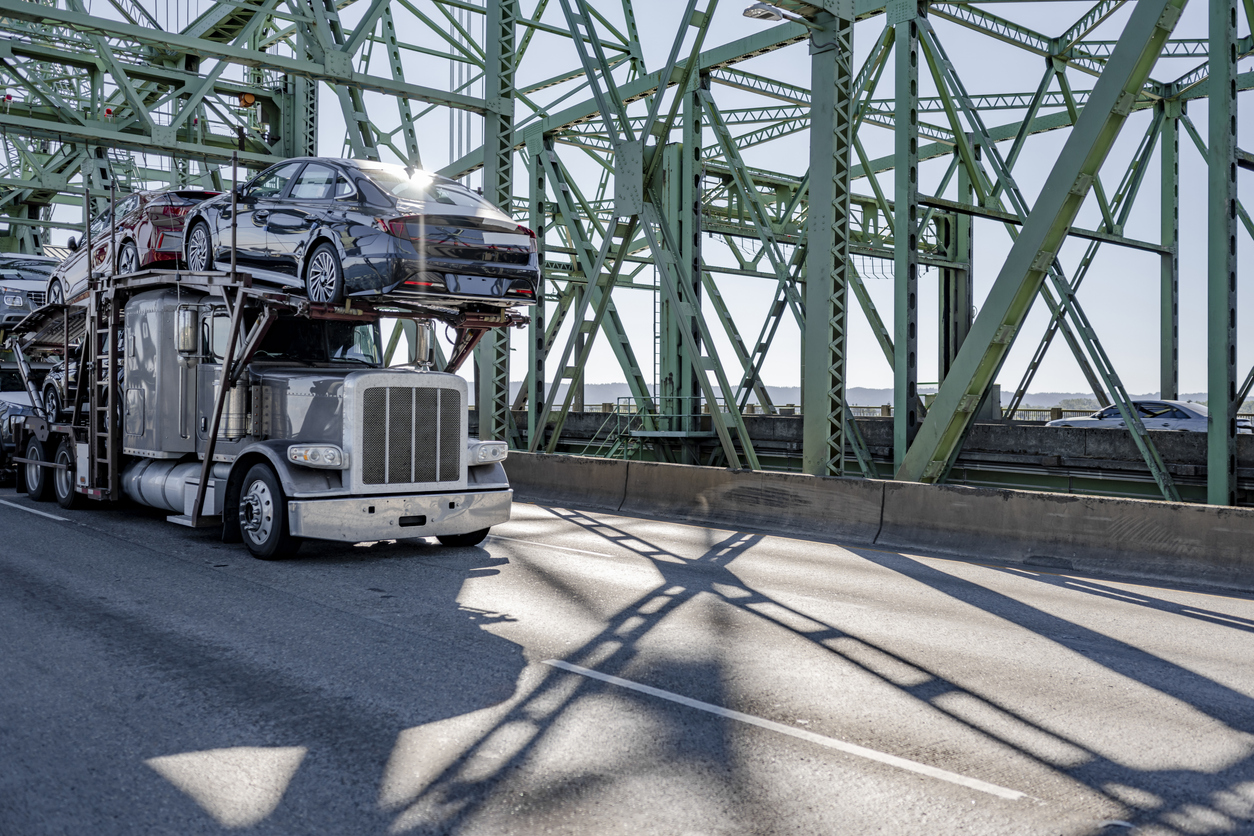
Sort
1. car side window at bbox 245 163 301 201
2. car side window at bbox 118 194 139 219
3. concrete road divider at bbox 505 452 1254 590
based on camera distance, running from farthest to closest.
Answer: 1. car side window at bbox 118 194 139 219
2. car side window at bbox 245 163 301 201
3. concrete road divider at bbox 505 452 1254 590

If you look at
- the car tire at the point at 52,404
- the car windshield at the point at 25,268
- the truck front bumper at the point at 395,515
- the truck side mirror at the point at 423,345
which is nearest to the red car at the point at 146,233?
the car tire at the point at 52,404

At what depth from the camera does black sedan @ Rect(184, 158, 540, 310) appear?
32.6 ft

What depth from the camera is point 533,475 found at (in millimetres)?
17531

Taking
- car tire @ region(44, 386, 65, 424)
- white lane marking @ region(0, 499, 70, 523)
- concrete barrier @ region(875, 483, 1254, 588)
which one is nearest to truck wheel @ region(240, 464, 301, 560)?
white lane marking @ region(0, 499, 70, 523)

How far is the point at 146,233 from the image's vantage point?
1234 cm

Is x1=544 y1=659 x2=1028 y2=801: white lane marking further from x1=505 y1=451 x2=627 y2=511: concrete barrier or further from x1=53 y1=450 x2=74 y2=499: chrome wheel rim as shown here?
x1=53 y1=450 x2=74 y2=499: chrome wheel rim

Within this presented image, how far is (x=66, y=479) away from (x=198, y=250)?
466cm

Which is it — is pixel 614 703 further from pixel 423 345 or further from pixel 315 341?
pixel 315 341

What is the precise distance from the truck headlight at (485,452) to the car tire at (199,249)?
139 inches

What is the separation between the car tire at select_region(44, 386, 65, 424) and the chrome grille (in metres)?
7.16

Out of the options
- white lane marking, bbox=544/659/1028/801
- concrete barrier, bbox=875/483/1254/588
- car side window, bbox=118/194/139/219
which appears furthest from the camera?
car side window, bbox=118/194/139/219

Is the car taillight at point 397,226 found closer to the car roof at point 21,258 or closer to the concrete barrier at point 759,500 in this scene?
the concrete barrier at point 759,500

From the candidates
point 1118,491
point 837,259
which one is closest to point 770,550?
point 837,259

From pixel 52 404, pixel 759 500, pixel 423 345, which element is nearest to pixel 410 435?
pixel 423 345
